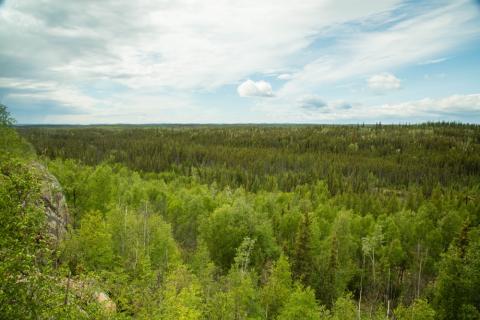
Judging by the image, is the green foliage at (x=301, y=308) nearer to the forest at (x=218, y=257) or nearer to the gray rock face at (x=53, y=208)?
the forest at (x=218, y=257)

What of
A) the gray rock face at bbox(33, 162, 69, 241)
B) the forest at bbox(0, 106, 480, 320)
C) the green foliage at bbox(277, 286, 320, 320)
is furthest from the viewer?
the gray rock face at bbox(33, 162, 69, 241)

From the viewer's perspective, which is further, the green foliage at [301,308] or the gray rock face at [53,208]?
the gray rock face at [53,208]

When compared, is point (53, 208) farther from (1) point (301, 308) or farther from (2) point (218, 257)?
(2) point (218, 257)

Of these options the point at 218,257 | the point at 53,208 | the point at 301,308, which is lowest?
the point at 218,257

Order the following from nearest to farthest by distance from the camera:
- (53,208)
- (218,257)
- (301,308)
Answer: (301,308) → (53,208) → (218,257)

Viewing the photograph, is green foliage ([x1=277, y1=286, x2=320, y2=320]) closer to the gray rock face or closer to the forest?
the forest

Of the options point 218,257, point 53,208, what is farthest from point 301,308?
point 218,257

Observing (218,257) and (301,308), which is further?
(218,257)

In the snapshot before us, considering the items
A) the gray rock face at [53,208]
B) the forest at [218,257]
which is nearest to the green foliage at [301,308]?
the forest at [218,257]

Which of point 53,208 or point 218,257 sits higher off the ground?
point 53,208

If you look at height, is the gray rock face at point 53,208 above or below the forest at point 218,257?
above

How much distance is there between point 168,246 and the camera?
35.6m

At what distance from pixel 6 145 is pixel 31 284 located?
1276 inches

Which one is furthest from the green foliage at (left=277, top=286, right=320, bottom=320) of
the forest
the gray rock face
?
the gray rock face
